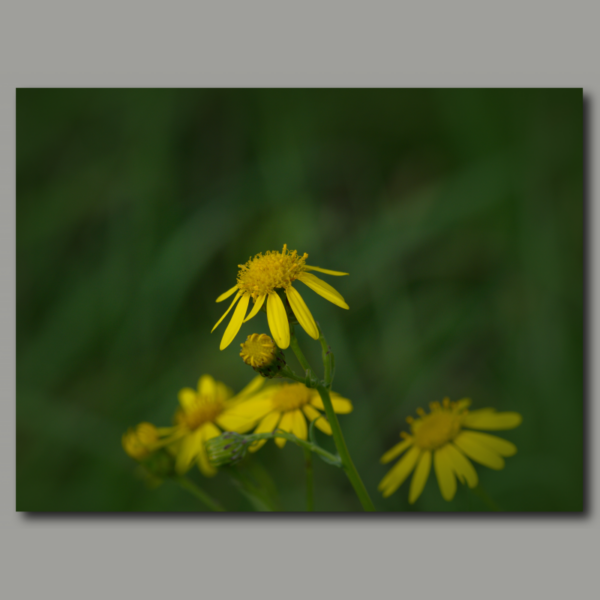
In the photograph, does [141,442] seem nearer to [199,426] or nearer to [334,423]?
[199,426]

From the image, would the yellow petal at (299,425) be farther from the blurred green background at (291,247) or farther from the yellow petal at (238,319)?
the blurred green background at (291,247)

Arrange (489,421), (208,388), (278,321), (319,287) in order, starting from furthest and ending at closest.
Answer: (208,388), (489,421), (319,287), (278,321)

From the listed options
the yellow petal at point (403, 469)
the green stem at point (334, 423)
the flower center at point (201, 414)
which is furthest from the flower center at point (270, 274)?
the yellow petal at point (403, 469)

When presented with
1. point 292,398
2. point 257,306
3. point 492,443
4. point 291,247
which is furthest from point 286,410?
point 291,247

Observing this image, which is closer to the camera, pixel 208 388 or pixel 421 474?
pixel 421 474

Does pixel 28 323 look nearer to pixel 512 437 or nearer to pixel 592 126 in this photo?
pixel 512 437

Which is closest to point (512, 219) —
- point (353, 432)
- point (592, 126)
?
point (592, 126)

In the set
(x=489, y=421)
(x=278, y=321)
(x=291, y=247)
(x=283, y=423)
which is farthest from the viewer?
(x=291, y=247)
